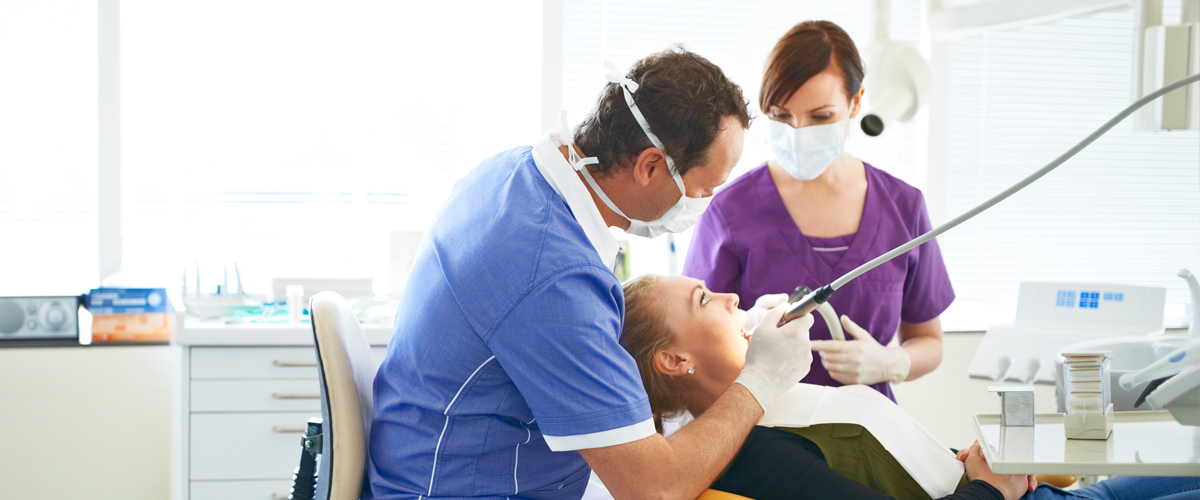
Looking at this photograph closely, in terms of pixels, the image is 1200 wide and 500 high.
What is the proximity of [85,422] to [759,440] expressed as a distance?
81.9 inches

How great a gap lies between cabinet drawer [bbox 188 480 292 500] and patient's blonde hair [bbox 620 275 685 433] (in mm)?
1178

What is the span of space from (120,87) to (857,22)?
2.52 meters

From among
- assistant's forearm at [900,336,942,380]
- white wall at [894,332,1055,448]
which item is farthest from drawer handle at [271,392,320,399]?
white wall at [894,332,1055,448]

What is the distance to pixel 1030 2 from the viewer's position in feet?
3.79

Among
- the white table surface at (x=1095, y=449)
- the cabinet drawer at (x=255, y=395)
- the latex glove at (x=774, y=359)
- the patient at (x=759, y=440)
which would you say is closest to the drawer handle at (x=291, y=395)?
the cabinet drawer at (x=255, y=395)

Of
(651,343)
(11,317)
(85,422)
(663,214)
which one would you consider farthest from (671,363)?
(11,317)

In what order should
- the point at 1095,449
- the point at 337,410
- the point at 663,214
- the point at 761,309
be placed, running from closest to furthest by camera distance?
the point at 1095,449
the point at 337,410
the point at 663,214
the point at 761,309

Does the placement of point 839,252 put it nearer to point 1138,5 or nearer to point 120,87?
point 1138,5

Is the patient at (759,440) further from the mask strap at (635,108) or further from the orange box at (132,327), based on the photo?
the orange box at (132,327)

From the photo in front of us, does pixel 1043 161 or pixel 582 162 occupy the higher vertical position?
pixel 1043 161

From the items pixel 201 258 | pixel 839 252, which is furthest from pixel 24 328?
pixel 839 252

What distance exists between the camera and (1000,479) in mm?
1192

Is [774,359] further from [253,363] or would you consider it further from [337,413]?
[253,363]

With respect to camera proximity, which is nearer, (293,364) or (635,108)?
(635,108)
